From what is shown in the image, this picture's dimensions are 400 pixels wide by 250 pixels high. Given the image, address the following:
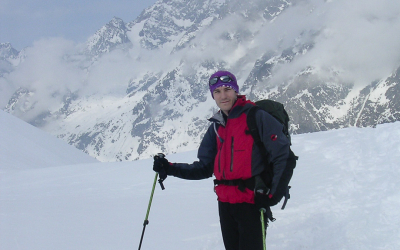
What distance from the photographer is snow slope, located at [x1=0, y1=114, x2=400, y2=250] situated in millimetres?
6504

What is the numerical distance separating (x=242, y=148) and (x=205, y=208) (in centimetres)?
605

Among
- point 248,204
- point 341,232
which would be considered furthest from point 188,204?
point 248,204

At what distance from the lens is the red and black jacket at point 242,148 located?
12.1 feet

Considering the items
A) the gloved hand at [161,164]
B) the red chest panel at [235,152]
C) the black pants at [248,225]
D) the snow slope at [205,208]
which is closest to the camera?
the red chest panel at [235,152]

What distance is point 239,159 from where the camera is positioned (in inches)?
151

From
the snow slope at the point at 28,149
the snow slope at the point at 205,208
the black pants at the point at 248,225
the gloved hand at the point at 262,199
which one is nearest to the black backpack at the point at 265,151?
the gloved hand at the point at 262,199

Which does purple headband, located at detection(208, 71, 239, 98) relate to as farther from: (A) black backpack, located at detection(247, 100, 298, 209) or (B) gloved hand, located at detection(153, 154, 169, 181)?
(B) gloved hand, located at detection(153, 154, 169, 181)

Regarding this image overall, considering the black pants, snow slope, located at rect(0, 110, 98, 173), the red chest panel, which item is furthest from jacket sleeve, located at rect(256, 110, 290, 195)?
snow slope, located at rect(0, 110, 98, 173)

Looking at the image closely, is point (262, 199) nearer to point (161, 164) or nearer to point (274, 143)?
point (274, 143)

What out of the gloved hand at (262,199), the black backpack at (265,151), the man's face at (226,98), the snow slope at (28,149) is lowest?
the gloved hand at (262,199)

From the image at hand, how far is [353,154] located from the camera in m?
12.1

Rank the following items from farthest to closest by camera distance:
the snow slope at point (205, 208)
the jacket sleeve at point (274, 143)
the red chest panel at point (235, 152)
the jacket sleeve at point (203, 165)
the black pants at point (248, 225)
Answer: the snow slope at point (205, 208)
the jacket sleeve at point (203, 165)
the black pants at point (248, 225)
the red chest panel at point (235, 152)
the jacket sleeve at point (274, 143)

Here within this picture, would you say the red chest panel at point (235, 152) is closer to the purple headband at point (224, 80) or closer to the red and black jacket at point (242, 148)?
the red and black jacket at point (242, 148)

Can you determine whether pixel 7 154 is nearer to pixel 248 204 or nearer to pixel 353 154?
pixel 353 154
